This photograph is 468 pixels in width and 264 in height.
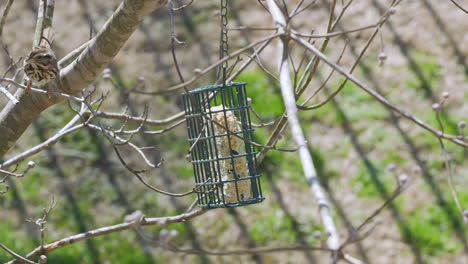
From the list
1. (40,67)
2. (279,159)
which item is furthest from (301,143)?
(279,159)

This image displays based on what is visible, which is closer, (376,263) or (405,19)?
(376,263)

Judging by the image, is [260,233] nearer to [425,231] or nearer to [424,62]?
[425,231]

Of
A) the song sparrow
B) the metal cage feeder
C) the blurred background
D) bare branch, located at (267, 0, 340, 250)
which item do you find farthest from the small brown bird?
the blurred background

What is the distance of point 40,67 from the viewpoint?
2715 millimetres

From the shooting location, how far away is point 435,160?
201 inches

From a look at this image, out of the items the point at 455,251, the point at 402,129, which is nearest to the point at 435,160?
the point at 402,129

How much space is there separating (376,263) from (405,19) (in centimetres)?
234

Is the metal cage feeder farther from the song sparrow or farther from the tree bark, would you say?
the song sparrow

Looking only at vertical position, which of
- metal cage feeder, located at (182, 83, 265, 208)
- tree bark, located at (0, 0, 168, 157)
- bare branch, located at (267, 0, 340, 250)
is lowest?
bare branch, located at (267, 0, 340, 250)

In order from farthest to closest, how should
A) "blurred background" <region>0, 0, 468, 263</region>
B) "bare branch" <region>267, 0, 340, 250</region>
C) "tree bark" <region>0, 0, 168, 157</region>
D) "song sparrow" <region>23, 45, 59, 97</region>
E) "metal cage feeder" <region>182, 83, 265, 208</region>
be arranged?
"blurred background" <region>0, 0, 468, 263</region> < "metal cage feeder" <region>182, 83, 265, 208</region> < "song sparrow" <region>23, 45, 59, 97</region> < "tree bark" <region>0, 0, 168, 157</region> < "bare branch" <region>267, 0, 340, 250</region>

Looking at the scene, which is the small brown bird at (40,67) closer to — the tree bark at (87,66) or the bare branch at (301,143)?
the tree bark at (87,66)

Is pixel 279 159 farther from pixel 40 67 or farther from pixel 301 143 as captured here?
pixel 301 143

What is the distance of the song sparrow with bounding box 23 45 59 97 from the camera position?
2719 mm

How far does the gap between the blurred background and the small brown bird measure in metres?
1.76
